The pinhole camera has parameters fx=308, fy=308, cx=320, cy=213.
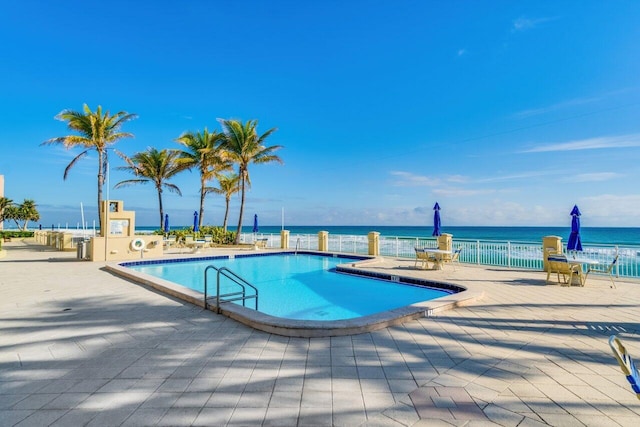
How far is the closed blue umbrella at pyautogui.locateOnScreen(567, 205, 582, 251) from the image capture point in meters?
8.25

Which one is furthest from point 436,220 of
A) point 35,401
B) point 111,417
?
point 35,401

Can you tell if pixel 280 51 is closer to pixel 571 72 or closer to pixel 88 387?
pixel 571 72

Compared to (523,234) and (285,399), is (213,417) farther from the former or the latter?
(523,234)

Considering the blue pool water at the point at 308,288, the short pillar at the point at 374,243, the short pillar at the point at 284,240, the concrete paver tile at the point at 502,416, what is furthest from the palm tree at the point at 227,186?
the concrete paver tile at the point at 502,416

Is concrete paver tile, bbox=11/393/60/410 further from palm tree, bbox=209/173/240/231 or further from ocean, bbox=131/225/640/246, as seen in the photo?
ocean, bbox=131/225/640/246

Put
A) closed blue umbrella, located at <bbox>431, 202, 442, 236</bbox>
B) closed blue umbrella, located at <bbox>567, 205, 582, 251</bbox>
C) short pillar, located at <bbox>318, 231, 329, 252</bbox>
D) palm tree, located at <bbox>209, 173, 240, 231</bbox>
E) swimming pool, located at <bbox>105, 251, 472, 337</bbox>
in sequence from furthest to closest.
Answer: palm tree, located at <bbox>209, 173, 240, 231</bbox>, short pillar, located at <bbox>318, 231, 329, 252</bbox>, closed blue umbrella, located at <bbox>431, 202, 442, 236</bbox>, closed blue umbrella, located at <bbox>567, 205, 582, 251</bbox>, swimming pool, located at <bbox>105, 251, 472, 337</bbox>

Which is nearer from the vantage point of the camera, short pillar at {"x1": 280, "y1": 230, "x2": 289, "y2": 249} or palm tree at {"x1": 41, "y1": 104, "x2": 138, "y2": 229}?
palm tree at {"x1": 41, "y1": 104, "x2": 138, "y2": 229}

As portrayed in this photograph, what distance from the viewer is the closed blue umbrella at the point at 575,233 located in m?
8.25

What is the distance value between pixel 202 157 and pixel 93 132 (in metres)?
5.82

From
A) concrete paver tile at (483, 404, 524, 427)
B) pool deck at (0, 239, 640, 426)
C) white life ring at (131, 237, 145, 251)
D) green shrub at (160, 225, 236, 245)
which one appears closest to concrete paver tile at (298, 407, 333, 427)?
pool deck at (0, 239, 640, 426)

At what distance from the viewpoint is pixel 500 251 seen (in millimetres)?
10312

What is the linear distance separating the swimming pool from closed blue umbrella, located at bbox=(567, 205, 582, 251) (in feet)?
13.6

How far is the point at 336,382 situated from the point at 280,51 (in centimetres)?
1532

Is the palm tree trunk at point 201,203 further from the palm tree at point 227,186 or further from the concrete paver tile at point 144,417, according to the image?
the concrete paver tile at point 144,417
